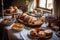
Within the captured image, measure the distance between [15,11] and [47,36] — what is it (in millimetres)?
771

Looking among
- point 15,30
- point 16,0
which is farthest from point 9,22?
point 16,0

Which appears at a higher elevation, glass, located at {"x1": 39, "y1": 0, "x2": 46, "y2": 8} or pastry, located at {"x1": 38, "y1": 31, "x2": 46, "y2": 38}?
glass, located at {"x1": 39, "y1": 0, "x2": 46, "y2": 8}

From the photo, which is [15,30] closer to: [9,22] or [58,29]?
[9,22]

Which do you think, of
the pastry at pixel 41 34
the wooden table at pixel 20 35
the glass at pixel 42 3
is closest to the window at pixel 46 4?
the glass at pixel 42 3

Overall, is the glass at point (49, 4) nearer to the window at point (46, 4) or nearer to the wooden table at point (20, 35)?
the window at point (46, 4)

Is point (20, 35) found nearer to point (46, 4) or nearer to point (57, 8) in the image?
point (57, 8)

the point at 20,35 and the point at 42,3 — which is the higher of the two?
the point at 42,3

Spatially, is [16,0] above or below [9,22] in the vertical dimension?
above

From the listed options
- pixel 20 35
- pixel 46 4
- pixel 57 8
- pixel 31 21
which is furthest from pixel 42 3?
pixel 20 35

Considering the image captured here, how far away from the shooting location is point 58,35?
1323 millimetres

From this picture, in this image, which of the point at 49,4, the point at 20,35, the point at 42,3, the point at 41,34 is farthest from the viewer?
the point at 42,3

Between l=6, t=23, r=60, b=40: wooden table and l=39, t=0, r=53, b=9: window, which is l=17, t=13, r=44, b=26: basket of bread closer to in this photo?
l=6, t=23, r=60, b=40: wooden table

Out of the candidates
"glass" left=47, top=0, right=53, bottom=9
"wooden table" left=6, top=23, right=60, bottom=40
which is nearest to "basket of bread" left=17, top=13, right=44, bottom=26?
"wooden table" left=6, top=23, right=60, bottom=40

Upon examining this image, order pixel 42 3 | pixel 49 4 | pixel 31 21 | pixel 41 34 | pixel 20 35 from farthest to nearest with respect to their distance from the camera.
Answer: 1. pixel 42 3
2. pixel 49 4
3. pixel 31 21
4. pixel 20 35
5. pixel 41 34
